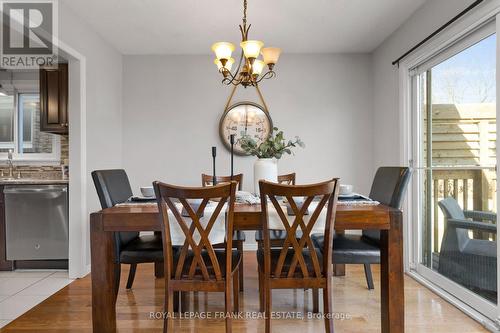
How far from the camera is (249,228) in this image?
1763mm

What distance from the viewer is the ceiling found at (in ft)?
9.12

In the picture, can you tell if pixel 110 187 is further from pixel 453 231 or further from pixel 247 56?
pixel 453 231

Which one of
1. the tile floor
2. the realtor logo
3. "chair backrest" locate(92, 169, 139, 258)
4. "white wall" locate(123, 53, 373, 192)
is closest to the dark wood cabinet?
the realtor logo

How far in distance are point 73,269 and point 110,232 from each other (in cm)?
159

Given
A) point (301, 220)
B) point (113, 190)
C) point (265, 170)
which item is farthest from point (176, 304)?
point (301, 220)

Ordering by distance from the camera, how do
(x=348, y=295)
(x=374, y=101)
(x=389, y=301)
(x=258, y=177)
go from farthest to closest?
(x=374, y=101)
(x=348, y=295)
(x=258, y=177)
(x=389, y=301)

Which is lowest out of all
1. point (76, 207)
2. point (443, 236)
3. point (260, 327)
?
point (260, 327)

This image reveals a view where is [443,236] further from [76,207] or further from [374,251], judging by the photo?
[76,207]

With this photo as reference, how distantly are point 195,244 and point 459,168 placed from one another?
218cm

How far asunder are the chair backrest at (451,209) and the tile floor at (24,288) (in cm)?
→ 339

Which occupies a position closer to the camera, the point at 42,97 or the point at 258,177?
the point at 258,177

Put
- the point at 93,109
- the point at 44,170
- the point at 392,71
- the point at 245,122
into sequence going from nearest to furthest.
Result: the point at 93,109, the point at 392,71, the point at 44,170, the point at 245,122

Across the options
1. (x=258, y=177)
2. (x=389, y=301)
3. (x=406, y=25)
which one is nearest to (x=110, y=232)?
(x=258, y=177)

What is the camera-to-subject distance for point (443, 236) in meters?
2.73
